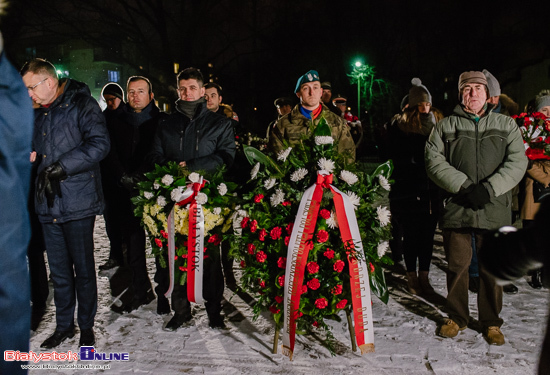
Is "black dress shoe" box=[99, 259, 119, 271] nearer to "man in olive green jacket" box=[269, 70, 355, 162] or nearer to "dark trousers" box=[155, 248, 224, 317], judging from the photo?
"dark trousers" box=[155, 248, 224, 317]

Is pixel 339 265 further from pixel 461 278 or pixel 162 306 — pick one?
pixel 162 306

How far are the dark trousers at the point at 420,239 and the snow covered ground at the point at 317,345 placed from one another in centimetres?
45

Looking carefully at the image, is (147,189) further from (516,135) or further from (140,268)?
(516,135)

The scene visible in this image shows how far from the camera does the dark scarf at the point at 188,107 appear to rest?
439 centimetres

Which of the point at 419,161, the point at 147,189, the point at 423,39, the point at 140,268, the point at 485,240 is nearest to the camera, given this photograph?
the point at 485,240

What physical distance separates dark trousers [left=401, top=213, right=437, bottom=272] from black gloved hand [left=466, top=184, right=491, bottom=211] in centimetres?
139

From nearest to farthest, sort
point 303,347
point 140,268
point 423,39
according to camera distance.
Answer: point 303,347 → point 140,268 → point 423,39

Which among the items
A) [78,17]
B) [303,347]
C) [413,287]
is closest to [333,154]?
[303,347]

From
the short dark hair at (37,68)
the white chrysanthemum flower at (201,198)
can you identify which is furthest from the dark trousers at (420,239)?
the short dark hair at (37,68)

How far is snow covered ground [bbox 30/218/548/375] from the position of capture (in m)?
3.49

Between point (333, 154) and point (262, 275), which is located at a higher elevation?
point (333, 154)

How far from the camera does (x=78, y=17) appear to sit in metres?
16.5

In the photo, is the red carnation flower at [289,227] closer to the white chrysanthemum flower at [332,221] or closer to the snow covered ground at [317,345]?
the white chrysanthemum flower at [332,221]

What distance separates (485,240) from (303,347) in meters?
2.55
